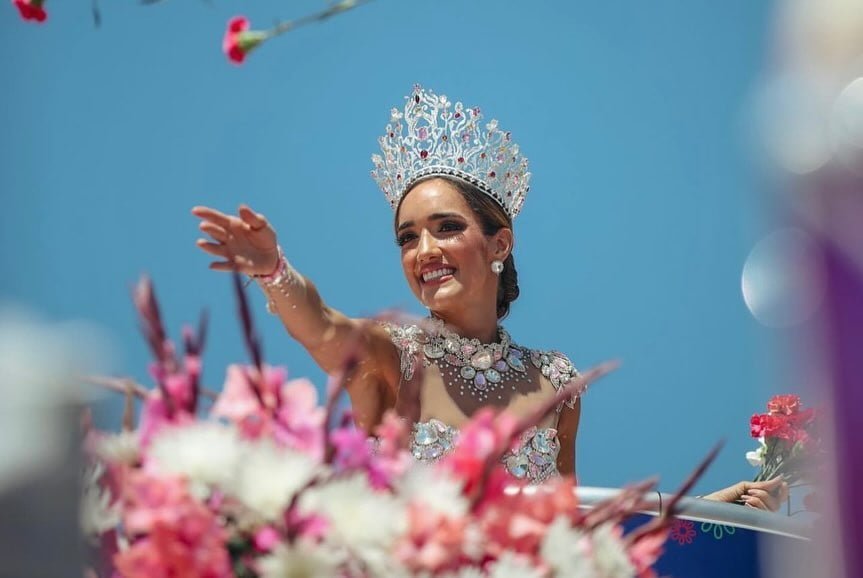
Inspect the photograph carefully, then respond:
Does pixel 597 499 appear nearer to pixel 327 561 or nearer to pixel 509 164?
pixel 327 561

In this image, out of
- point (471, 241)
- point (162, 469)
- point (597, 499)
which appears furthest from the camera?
point (471, 241)

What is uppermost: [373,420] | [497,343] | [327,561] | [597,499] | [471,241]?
[471,241]

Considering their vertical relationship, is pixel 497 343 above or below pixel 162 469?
above

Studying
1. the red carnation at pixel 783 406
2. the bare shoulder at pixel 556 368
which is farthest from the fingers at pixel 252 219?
the red carnation at pixel 783 406

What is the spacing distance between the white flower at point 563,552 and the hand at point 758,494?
1.75m

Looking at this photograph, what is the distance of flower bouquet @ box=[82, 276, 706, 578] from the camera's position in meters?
0.49

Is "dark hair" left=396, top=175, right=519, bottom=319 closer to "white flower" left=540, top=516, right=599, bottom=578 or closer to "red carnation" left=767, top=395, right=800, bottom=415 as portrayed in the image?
"red carnation" left=767, top=395, right=800, bottom=415

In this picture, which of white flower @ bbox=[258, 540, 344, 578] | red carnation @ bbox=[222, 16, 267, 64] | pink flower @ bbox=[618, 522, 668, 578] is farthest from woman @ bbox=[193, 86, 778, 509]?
white flower @ bbox=[258, 540, 344, 578]

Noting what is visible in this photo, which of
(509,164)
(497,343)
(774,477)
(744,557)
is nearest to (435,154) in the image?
(509,164)

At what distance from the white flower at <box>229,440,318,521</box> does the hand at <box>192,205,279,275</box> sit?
30.1 inches

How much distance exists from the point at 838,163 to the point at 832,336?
0.07 m

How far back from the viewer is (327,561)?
481 mm

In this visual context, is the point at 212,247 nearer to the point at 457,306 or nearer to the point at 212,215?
the point at 212,215

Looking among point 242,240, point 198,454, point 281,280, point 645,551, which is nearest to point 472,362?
point 281,280
